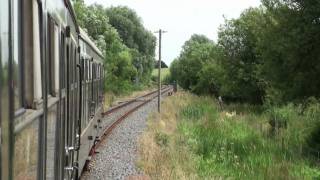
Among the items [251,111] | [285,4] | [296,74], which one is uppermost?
[285,4]

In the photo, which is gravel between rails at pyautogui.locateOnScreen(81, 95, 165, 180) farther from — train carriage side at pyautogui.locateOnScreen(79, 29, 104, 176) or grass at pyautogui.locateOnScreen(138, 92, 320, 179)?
train carriage side at pyautogui.locateOnScreen(79, 29, 104, 176)

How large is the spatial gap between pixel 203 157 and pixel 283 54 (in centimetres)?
814

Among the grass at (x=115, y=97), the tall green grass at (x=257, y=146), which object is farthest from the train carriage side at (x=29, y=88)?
the grass at (x=115, y=97)

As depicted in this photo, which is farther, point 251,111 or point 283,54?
point 251,111

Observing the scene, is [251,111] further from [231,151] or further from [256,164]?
[256,164]

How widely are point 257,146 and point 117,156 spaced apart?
19.7 ft

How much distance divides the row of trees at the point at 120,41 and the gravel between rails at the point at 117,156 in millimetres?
20940

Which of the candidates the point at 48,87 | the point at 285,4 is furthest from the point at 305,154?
the point at 48,87

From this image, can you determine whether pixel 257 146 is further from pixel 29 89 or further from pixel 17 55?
pixel 17 55

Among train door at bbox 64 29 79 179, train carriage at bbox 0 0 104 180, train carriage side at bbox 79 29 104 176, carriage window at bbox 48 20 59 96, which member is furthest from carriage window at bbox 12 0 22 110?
train carriage side at bbox 79 29 104 176

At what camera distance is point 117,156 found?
58.1ft

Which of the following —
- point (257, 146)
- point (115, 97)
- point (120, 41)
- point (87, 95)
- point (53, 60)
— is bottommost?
point (115, 97)

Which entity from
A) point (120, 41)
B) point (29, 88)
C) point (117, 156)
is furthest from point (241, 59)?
point (29, 88)

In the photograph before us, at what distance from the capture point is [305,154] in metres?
21.6
